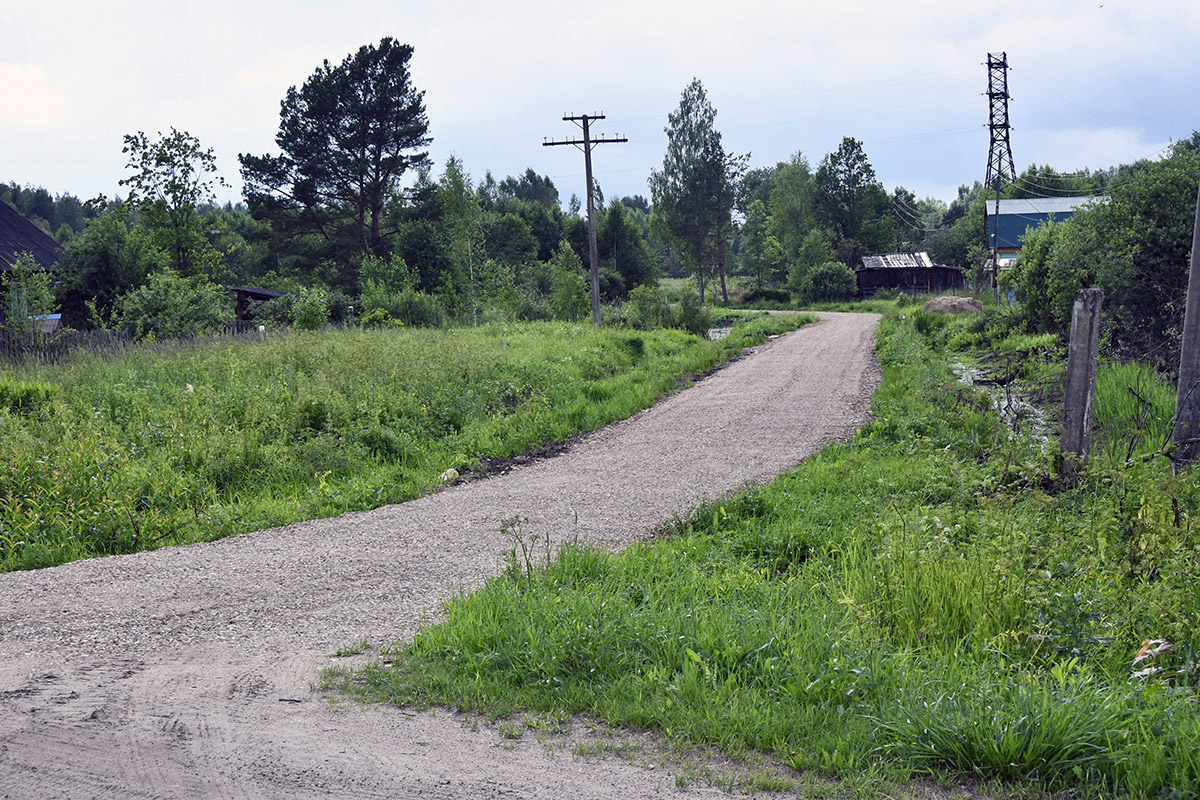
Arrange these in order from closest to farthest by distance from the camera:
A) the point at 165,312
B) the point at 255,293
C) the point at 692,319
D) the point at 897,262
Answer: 1. the point at 165,312
2. the point at 692,319
3. the point at 255,293
4. the point at 897,262

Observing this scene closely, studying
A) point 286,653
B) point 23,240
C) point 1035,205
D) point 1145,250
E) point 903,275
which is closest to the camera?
point 286,653

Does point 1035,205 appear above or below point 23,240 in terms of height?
above

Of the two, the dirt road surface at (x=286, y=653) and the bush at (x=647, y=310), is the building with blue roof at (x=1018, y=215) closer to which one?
the bush at (x=647, y=310)

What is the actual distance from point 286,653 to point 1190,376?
7.28m

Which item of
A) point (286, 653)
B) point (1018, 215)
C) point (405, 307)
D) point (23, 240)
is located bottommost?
point (286, 653)

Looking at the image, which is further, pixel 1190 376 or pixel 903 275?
pixel 903 275

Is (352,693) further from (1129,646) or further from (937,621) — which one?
(1129,646)

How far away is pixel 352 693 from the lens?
412 centimetres

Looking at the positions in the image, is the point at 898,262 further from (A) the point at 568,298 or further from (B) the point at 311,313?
(B) the point at 311,313

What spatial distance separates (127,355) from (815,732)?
45.8 feet

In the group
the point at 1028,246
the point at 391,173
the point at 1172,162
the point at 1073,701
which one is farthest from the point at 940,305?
the point at 1073,701

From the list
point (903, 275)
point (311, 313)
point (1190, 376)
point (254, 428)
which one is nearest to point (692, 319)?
point (311, 313)

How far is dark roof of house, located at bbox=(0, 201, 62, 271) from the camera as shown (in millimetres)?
31483

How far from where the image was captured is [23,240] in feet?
108
